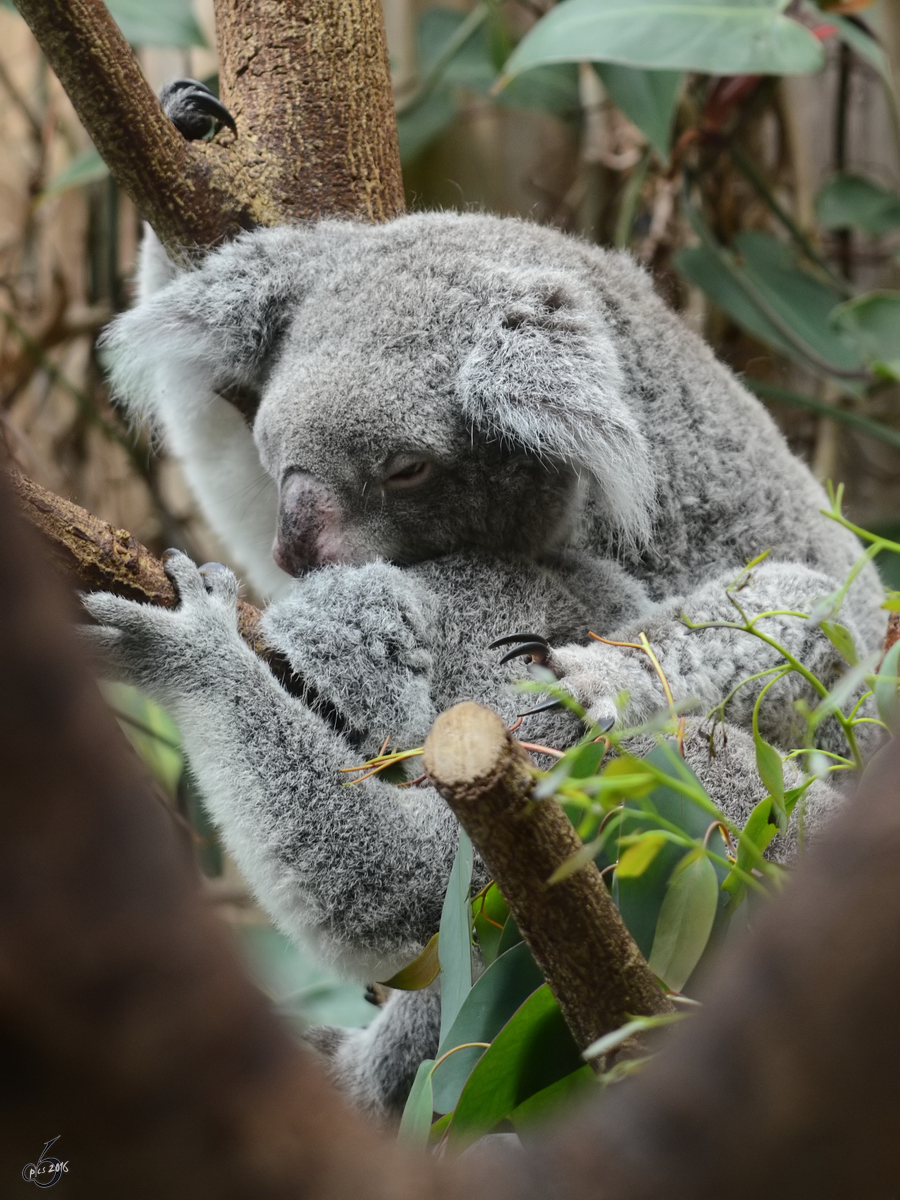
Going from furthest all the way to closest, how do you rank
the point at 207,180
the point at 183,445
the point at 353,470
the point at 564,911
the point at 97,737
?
the point at 183,445, the point at 207,180, the point at 353,470, the point at 564,911, the point at 97,737

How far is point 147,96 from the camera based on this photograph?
185 cm

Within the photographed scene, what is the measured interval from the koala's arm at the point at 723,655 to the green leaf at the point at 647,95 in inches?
63.7

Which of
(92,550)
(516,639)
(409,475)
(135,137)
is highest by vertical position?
(135,137)

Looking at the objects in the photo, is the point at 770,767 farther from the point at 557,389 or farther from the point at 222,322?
the point at 222,322

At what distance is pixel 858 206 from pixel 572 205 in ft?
3.68

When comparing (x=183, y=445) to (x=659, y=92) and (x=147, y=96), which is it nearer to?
(x=147, y=96)

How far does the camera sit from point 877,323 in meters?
2.93

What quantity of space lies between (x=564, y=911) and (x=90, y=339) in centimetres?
386

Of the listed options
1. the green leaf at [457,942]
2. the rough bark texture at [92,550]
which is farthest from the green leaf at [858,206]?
the green leaf at [457,942]

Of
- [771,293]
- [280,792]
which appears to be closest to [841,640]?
[280,792]

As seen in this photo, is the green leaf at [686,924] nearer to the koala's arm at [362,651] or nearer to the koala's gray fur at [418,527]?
the koala's gray fur at [418,527]

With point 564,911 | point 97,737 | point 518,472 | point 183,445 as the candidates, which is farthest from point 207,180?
point 97,737
